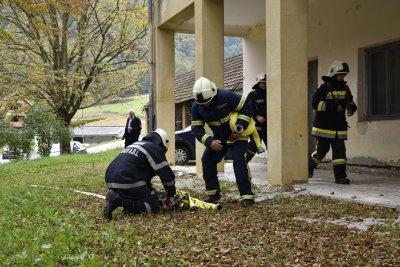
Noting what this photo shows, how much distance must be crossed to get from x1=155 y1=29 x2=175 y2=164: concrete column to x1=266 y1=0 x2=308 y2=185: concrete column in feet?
18.5

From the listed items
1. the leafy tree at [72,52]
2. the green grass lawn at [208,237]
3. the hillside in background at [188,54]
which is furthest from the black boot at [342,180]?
the hillside in background at [188,54]

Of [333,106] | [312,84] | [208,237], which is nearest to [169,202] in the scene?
[208,237]

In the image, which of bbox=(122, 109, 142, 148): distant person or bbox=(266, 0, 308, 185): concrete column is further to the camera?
bbox=(122, 109, 142, 148): distant person

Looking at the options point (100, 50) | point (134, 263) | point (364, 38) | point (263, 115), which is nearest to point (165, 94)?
point (263, 115)

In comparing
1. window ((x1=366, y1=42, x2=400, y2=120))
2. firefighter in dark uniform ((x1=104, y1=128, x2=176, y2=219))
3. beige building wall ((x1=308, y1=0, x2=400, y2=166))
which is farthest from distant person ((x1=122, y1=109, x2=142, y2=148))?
firefighter in dark uniform ((x1=104, y1=128, x2=176, y2=219))

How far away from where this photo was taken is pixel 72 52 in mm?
25375

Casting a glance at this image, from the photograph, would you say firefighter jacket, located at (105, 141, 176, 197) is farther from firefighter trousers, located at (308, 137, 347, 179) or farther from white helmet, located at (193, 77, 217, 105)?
firefighter trousers, located at (308, 137, 347, 179)

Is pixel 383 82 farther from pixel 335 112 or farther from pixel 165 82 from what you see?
pixel 165 82

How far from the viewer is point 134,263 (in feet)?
12.8

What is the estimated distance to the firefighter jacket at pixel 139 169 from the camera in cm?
602

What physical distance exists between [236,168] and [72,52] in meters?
20.8

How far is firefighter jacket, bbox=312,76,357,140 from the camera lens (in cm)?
789

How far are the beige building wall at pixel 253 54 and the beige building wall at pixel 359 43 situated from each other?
2.51 m

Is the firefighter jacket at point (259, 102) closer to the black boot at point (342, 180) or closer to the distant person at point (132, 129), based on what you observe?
the black boot at point (342, 180)
